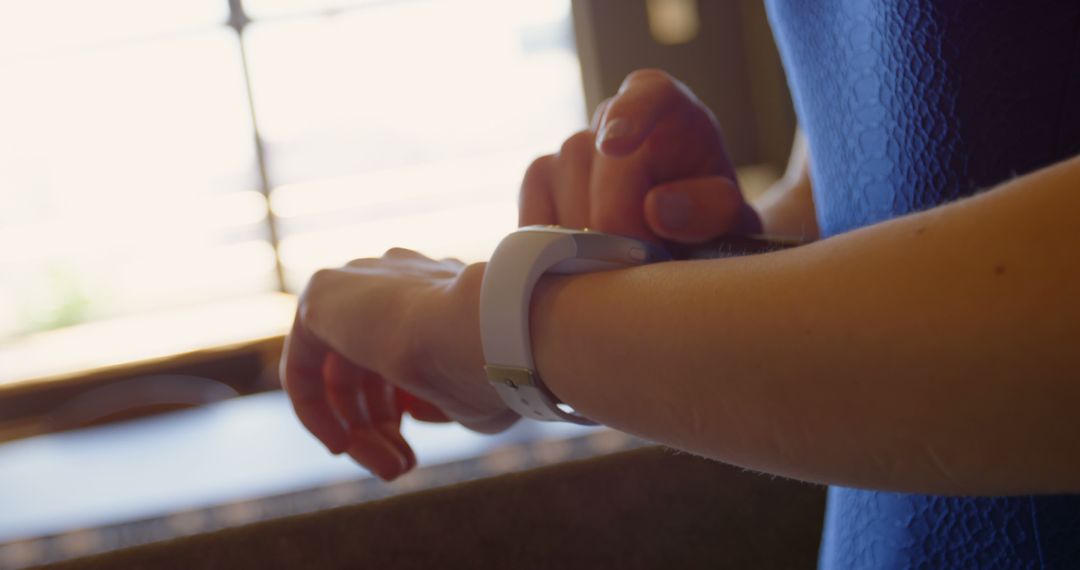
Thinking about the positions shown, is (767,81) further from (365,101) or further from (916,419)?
(916,419)

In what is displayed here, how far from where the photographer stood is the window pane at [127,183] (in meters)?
4.31

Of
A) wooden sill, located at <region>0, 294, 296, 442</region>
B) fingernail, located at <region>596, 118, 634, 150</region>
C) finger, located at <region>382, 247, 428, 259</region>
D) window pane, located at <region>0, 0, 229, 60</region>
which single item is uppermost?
window pane, located at <region>0, 0, 229, 60</region>

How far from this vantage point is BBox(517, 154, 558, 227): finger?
58cm

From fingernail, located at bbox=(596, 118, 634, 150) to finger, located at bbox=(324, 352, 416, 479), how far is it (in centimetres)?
19

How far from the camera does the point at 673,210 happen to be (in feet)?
1.73

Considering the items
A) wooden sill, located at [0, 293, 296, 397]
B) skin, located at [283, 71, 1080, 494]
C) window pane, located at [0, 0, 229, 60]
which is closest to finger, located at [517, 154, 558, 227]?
skin, located at [283, 71, 1080, 494]

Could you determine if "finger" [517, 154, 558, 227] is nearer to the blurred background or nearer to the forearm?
the forearm

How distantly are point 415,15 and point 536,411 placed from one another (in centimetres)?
436

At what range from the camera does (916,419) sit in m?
0.28

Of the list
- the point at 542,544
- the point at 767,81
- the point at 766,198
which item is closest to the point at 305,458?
the point at 542,544

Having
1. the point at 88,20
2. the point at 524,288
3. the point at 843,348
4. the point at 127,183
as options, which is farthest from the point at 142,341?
the point at 843,348

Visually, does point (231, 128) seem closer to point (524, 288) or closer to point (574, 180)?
point (574, 180)

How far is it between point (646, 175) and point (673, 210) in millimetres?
29

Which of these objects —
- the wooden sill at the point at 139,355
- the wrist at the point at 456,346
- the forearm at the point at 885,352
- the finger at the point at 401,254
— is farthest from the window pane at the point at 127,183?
the forearm at the point at 885,352
